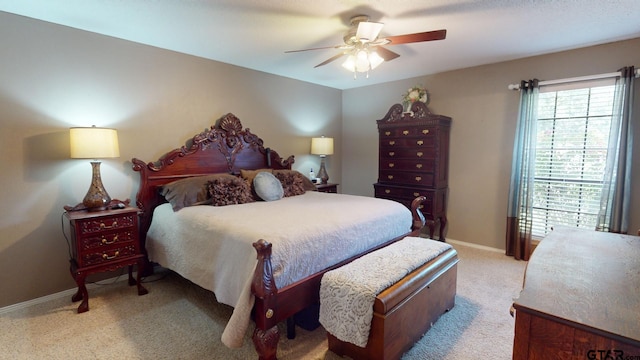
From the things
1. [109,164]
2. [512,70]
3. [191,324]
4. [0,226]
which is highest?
[512,70]

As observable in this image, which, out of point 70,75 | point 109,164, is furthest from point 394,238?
point 70,75

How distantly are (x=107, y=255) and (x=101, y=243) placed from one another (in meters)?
0.12

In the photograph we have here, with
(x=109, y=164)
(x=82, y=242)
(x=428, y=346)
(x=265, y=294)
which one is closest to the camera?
(x=265, y=294)

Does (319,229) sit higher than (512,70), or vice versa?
(512,70)

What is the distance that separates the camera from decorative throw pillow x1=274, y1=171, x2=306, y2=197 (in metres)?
3.72

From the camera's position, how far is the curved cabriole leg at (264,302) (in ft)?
5.68

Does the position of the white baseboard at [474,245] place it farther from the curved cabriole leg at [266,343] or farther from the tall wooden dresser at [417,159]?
the curved cabriole leg at [266,343]

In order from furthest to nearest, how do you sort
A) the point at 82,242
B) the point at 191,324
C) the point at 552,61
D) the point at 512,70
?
the point at 512,70, the point at 552,61, the point at 82,242, the point at 191,324

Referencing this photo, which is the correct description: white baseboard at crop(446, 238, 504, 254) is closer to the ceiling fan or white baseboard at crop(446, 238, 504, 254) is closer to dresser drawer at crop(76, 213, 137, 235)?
the ceiling fan

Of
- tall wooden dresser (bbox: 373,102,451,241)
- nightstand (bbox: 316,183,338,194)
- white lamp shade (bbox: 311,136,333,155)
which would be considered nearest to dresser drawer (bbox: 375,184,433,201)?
tall wooden dresser (bbox: 373,102,451,241)

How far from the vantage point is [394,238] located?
2869 millimetres

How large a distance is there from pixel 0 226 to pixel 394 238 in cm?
342

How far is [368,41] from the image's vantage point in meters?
2.51

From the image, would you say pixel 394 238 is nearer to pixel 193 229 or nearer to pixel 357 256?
pixel 357 256
